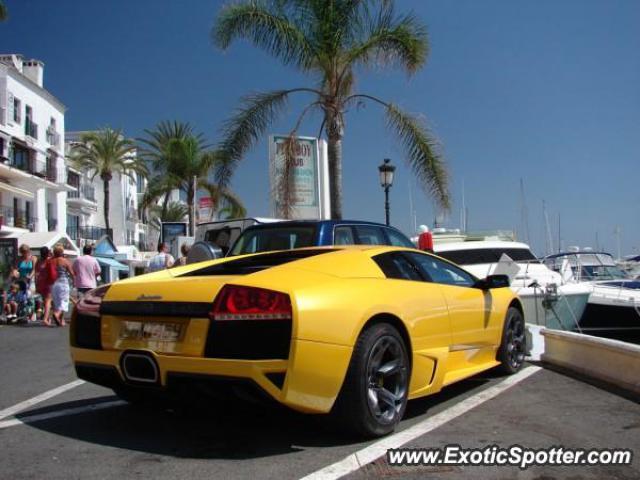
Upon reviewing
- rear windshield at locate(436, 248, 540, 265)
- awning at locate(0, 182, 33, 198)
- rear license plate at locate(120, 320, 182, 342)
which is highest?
awning at locate(0, 182, 33, 198)

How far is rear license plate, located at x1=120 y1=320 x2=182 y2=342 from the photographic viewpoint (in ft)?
12.1

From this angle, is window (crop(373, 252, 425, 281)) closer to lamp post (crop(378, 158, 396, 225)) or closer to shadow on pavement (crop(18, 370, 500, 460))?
shadow on pavement (crop(18, 370, 500, 460))

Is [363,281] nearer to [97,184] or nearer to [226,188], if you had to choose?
[226,188]

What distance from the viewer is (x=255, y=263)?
4.66 metres

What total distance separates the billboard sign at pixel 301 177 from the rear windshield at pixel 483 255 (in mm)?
3944

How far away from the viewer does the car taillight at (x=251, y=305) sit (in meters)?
3.50

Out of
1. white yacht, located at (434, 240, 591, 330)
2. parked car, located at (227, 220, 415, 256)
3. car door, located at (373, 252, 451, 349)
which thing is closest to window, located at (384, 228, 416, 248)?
parked car, located at (227, 220, 415, 256)

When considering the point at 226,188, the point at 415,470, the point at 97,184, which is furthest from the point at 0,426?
the point at 97,184

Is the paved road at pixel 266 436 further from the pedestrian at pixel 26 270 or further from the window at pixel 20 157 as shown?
the window at pixel 20 157

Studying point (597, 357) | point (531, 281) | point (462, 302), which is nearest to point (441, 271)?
point (462, 302)

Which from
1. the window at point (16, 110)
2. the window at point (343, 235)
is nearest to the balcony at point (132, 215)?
the window at point (16, 110)

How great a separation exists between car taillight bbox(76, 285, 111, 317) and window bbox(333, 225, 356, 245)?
10.7 ft

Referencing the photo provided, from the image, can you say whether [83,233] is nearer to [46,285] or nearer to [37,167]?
[37,167]

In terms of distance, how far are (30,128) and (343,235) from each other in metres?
39.3
